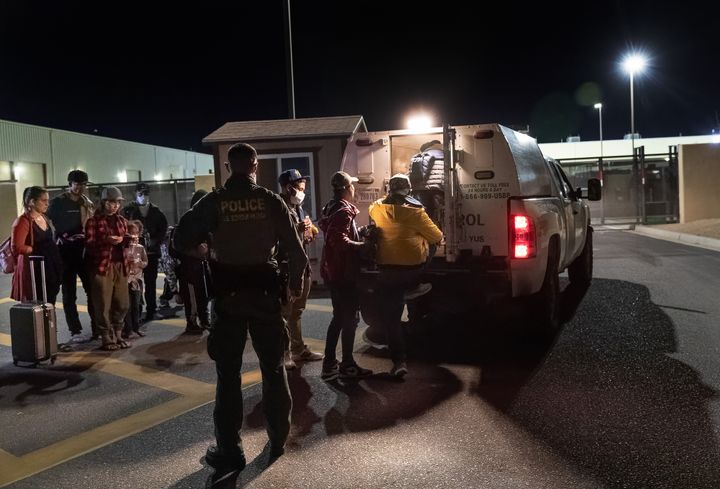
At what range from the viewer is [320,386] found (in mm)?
5004

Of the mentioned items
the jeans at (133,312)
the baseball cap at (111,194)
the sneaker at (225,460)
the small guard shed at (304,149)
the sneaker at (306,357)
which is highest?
the small guard shed at (304,149)

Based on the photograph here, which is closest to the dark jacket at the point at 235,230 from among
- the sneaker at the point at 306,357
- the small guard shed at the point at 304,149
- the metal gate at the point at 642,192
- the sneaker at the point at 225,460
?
the sneaker at the point at 225,460

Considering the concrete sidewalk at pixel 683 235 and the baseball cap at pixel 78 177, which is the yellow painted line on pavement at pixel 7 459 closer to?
the baseball cap at pixel 78 177

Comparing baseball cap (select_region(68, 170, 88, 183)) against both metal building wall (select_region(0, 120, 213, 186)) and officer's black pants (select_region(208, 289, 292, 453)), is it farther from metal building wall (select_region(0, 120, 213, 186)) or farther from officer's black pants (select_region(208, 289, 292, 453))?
metal building wall (select_region(0, 120, 213, 186))

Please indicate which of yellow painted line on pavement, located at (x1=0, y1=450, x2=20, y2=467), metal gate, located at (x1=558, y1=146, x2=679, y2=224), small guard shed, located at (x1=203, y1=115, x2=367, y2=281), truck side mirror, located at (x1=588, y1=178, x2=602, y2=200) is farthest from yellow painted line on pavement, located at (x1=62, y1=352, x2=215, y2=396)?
metal gate, located at (x1=558, y1=146, x2=679, y2=224)

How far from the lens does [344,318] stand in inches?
202

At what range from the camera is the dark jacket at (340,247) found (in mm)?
4973

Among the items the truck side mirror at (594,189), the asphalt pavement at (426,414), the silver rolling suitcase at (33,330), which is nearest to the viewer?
the asphalt pavement at (426,414)

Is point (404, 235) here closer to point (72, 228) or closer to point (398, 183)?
point (398, 183)

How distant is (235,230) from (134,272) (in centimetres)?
372

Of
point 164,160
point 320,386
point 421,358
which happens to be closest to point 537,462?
point 320,386

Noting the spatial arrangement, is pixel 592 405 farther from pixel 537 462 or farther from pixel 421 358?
pixel 421 358

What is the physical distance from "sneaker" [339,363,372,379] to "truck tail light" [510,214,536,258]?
5.71 feet

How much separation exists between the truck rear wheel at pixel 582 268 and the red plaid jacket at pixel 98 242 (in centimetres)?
641
